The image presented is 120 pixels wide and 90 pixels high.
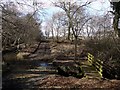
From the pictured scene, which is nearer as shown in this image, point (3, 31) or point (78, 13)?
point (3, 31)

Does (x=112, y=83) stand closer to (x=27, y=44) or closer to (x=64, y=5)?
(x=64, y=5)

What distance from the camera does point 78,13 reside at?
41125 mm

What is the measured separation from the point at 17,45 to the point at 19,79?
100 feet

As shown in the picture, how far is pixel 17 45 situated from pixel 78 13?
50.2ft

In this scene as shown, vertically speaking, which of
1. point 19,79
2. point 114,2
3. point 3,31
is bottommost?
point 19,79

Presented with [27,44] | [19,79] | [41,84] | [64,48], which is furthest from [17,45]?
[41,84]

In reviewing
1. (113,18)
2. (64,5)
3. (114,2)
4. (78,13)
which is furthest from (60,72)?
(78,13)

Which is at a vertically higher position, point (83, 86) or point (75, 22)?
point (75, 22)

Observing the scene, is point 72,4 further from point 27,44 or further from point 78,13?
point 27,44

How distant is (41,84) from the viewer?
58.2ft

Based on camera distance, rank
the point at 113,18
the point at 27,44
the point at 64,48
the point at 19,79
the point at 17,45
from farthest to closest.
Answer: the point at 27,44
the point at 17,45
the point at 64,48
the point at 113,18
the point at 19,79

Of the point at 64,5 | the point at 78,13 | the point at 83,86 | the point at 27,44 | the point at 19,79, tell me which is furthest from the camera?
the point at 27,44

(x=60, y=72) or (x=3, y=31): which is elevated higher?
(x=3, y=31)

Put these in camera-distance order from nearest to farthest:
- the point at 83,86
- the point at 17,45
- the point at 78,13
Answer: the point at 83,86
the point at 78,13
the point at 17,45
